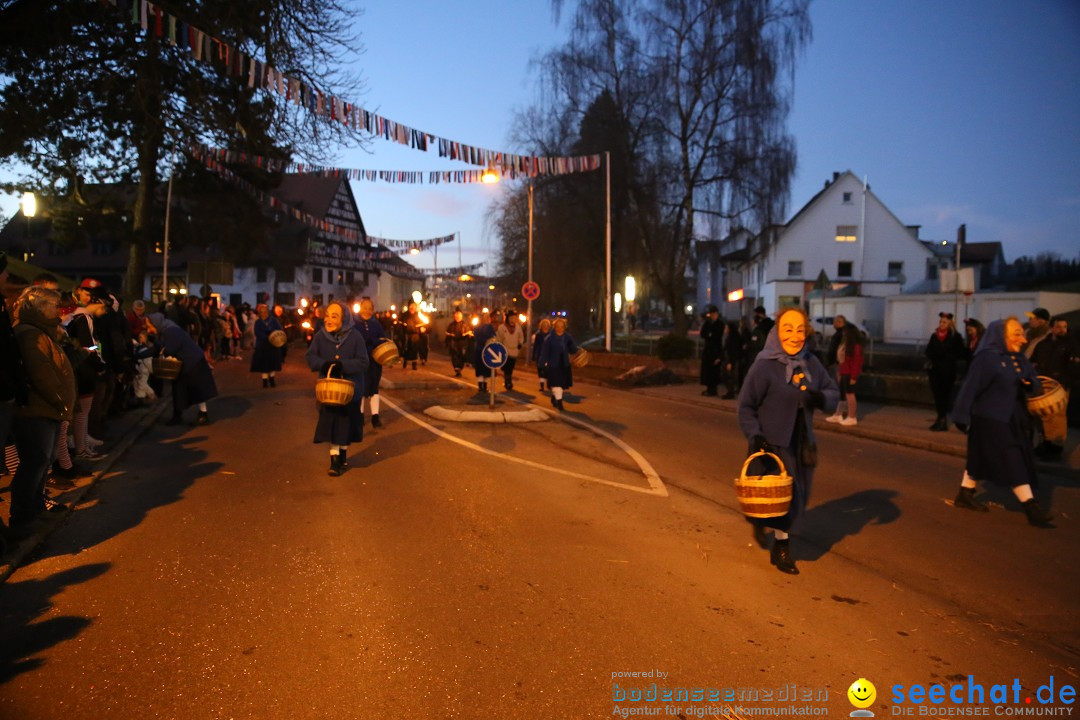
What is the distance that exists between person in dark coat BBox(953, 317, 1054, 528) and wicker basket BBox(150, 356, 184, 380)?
10.1 metres

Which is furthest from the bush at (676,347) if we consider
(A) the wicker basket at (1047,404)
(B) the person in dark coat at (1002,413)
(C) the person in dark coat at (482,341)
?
(A) the wicker basket at (1047,404)

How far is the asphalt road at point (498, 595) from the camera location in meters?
3.77

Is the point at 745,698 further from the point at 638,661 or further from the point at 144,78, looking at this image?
the point at 144,78

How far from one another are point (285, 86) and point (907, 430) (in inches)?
487

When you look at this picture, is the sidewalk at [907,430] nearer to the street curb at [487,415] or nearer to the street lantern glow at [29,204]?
the street curb at [487,415]

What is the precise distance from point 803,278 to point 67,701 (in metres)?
53.2

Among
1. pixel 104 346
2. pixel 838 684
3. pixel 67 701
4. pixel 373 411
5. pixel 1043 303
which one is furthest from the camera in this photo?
pixel 1043 303

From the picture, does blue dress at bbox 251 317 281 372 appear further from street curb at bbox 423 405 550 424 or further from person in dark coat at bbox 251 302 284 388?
street curb at bbox 423 405 550 424

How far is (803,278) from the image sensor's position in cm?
5238

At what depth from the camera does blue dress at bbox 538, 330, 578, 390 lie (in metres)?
14.7

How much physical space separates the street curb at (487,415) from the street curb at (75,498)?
4.39m

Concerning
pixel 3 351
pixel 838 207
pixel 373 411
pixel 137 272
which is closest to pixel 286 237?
pixel 137 272

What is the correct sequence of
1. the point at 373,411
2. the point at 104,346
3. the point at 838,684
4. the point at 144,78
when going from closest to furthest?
the point at 838,684 < the point at 104,346 < the point at 373,411 < the point at 144,78

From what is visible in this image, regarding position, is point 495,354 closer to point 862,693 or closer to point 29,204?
point 862,693
